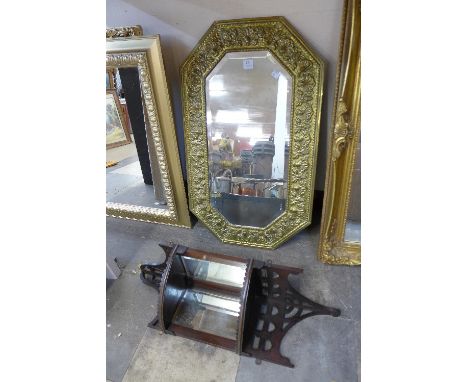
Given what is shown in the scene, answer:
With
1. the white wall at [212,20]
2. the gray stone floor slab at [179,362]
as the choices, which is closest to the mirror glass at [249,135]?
the white wall at [212,20]

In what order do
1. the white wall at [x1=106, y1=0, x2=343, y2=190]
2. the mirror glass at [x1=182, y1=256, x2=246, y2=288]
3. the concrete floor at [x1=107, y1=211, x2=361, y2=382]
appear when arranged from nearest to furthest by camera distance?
the concrete floor at [x1=107, y1=211, x2=361, y2=382] < the white wall at [x1=106, y1=0, x2=343, y2=190] < the mirror glass at [x1=182, y1=256, x2=246, y2=288]

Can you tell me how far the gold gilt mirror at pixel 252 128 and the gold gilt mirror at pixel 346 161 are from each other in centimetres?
15

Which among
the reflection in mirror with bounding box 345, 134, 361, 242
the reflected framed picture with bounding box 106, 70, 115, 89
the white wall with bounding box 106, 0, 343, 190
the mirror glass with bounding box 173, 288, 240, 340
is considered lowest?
the mirror glass with bounding box 173, 288, 240, 340

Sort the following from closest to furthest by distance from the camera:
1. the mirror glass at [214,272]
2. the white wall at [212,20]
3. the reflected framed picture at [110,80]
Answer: the white wall at [212,20]
the mirror glass at [214,272]
the reflected framed picture at [110,80]

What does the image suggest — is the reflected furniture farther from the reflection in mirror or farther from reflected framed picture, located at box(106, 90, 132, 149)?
reflected framed picture, located at box(106, 90, 132, 149)

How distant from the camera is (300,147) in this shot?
135 centimetres

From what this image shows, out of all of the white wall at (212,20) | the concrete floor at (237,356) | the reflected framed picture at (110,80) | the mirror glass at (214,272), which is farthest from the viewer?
the reflected framed picture at (110,80)

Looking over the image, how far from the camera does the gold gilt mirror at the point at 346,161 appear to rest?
1.03 m

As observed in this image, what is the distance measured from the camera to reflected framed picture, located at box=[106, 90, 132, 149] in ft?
4.98

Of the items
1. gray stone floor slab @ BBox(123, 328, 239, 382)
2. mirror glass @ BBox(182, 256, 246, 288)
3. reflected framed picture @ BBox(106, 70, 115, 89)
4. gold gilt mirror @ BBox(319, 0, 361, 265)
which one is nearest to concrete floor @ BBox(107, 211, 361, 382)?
gray stone floor slab @ BBox(123, 328, 239, 382)

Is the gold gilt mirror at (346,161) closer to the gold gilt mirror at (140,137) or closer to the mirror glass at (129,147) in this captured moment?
the gold gilt mirror at (140,137)

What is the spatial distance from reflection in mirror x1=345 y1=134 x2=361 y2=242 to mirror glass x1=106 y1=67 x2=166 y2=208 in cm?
120
